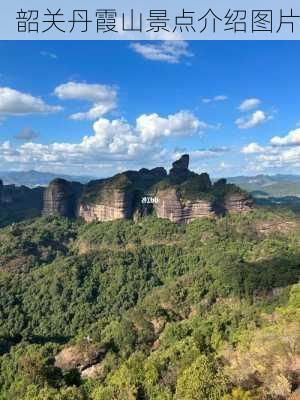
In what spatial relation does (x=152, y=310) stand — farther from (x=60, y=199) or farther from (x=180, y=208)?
(x=60, y=199)

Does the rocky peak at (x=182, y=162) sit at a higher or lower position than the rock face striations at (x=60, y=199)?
higher

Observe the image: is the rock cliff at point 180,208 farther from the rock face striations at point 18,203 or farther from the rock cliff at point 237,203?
the rock face striations at point 18,203

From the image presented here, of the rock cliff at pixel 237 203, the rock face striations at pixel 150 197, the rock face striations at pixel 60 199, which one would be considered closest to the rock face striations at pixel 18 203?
the rock face striations at pixel 60 199

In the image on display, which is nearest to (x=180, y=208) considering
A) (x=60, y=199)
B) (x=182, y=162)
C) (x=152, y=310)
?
(x=182, y=162)

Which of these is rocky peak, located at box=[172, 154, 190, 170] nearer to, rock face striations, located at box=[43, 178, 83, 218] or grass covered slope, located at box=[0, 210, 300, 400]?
grass covered slope, located at box=[0, 210, 300, 400]

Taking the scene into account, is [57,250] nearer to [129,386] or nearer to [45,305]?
[45,305]

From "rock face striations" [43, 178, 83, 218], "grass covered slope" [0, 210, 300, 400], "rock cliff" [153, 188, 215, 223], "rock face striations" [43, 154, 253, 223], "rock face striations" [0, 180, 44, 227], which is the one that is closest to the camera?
"grass covered slope" [0, 210, 300, 400]

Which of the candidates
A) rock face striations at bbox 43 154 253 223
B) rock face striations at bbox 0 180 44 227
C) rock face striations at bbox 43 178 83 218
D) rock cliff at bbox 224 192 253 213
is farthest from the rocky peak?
rock face striations at bbox 0 180 44 227
